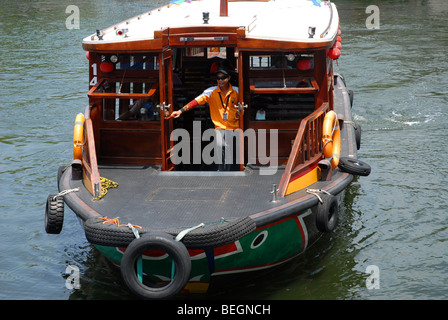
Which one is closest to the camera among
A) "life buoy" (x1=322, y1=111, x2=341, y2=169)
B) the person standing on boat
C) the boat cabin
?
"life buoy" (x1=322, y1=111, x2=341, y2=169)

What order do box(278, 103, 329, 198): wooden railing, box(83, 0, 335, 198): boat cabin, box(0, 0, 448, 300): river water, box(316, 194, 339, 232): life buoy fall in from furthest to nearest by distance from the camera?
box(83, 0, 335, 198): boat cabin
box(0, 0, 448, 300): river water
box(278, 103, 329, 198): wooden railing
box(316, 194, 339, 232): life buoy

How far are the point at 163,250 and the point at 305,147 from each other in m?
2.56

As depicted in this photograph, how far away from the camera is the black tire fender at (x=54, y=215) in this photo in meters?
7.59

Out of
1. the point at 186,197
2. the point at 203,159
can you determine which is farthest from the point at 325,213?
the point at 203,159

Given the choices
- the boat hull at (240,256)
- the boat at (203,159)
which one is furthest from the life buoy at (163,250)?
the boat hull at (240,256)

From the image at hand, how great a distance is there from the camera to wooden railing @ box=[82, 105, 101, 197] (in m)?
7.74

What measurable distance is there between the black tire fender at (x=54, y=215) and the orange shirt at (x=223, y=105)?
2218 mm

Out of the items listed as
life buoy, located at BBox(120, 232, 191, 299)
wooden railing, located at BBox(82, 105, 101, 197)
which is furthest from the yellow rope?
life buoy, located at BBox(120, 232, 191, 299)

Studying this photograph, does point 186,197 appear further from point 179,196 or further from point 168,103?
point 168,103

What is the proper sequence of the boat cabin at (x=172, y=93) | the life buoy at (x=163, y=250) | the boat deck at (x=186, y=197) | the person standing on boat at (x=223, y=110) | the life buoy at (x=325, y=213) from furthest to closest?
1. the person standing on boat at (x=223, y=110)
2. the boat cabin at (x=172, y=93)
3. the life buoy at (x=325, y=213)
4. the boat deck at (x=186, y=197)
5. the life buoy at (x=163, y=250)

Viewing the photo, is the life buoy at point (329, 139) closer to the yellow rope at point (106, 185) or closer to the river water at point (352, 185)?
the river water at point (352, 185)

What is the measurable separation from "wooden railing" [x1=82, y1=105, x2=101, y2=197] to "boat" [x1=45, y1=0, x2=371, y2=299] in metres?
0.01

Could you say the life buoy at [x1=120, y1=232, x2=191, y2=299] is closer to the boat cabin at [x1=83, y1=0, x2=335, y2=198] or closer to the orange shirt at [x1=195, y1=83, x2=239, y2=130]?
the boat cabin at [x1=83, y1=0, x2=335, y2=198]

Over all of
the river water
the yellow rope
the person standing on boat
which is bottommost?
the river water
